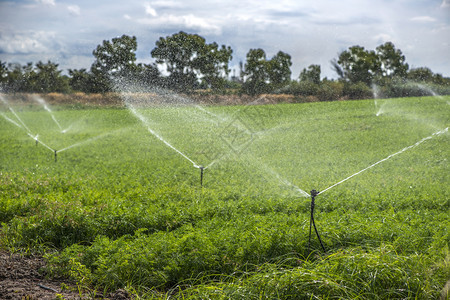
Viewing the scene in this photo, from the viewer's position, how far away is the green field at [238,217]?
504 cm

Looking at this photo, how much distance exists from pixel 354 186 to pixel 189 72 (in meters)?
12.1

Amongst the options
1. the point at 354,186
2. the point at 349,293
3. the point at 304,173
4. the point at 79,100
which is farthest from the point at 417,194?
the point at 79,100

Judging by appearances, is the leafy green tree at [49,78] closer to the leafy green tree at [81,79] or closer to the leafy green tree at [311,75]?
the leafy green tree at [81,79]

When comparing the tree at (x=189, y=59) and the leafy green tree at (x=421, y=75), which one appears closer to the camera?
the tree at (x=189, y=59)

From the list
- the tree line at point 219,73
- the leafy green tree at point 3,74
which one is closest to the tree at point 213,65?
the tree line at point 219,73

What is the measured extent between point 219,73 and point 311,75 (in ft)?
37.2

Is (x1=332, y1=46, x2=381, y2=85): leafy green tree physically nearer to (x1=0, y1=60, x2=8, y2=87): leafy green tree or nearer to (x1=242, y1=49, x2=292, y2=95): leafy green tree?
(x1=242, y1=49, x2=292, y2=95): leafy green tree

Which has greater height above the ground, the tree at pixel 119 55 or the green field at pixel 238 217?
the tree at pixel 119 55

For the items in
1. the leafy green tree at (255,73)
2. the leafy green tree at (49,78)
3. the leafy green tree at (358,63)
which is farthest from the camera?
the leafy green tree at (49,78)

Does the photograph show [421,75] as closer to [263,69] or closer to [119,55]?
[263,69]

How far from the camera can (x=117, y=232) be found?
7.45m

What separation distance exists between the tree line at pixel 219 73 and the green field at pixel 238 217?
12.7 feet

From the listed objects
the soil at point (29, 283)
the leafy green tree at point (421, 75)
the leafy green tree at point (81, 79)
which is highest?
the leafy green tree at point (421, 75)

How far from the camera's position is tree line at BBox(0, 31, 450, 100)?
19484mm
